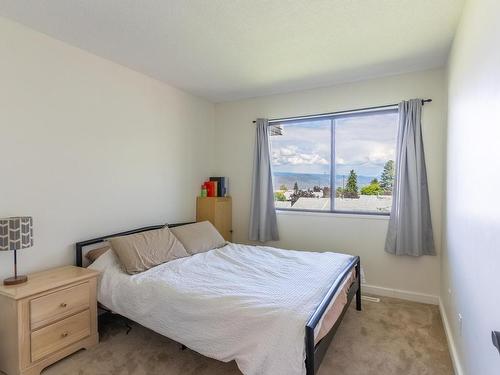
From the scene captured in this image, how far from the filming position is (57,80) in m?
2.62

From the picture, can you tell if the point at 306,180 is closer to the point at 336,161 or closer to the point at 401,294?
the point at 336,161

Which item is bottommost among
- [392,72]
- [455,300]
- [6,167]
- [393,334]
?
[393,334]

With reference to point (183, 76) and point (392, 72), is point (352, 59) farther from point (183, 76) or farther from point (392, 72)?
point (183, 76)

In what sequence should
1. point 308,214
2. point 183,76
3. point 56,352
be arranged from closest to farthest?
1. point 56,352
2. point 183,76
3. point 308,214

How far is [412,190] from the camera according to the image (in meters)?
3.21

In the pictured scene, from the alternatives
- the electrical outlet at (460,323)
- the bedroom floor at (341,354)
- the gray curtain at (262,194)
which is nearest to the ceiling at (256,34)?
the gray curtain at (262,194)

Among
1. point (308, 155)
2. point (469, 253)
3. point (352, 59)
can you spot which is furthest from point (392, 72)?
point (469, 253)

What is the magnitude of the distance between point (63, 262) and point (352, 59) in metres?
3.40

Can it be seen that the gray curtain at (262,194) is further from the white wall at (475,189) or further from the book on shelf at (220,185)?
the white wall at (475,189)

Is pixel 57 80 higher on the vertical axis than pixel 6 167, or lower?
higher

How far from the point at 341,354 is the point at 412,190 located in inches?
74.8

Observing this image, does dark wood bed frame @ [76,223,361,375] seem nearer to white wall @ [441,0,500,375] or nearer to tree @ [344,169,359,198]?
white wall @ [441,0,500,375]

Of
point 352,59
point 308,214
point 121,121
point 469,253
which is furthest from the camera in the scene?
point 308,214

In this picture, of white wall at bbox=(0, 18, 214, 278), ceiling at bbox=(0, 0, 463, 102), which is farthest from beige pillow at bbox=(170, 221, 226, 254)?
ceiling at bbox=(0, 0, 463, 102)
